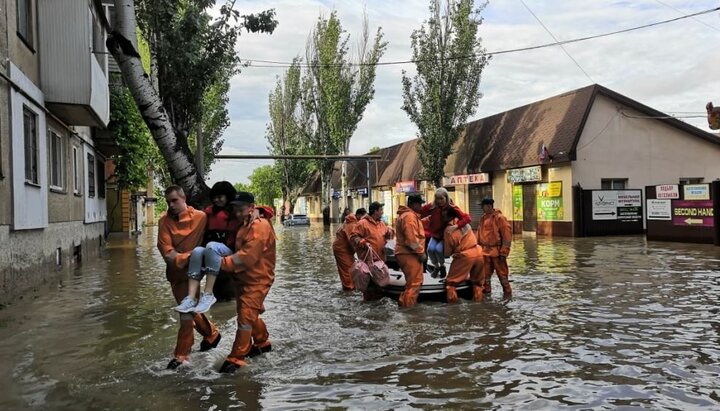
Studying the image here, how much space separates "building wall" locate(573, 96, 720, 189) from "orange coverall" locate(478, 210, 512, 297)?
54.9 ft

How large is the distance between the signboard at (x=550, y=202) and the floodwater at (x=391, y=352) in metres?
14.3

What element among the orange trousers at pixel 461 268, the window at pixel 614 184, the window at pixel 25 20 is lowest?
the orange trousers at pixel 461 268

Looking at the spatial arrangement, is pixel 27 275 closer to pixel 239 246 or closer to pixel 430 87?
pixel 239 246

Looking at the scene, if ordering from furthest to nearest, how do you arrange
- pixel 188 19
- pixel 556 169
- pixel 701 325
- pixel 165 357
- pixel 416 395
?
pixel 556 169
pixel 188 19
pixel 701 325
pixel 165 357
pixel 416 395

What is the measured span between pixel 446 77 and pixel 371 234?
23.5m

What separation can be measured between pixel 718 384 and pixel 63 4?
42.3ft

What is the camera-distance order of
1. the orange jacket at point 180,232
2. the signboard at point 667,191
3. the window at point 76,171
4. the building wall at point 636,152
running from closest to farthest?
the orange jacket at point 180,232 < the window at point 76,171 < the signboard at point 667,191 < the building wall at point 636,152

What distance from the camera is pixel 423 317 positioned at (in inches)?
331

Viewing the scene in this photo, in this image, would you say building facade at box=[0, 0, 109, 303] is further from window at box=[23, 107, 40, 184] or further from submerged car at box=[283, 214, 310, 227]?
submerged car at box=[283, 214, 310, 227]

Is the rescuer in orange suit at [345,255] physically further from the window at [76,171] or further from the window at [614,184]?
the window at [614,184]

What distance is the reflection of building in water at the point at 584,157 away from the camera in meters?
25.5

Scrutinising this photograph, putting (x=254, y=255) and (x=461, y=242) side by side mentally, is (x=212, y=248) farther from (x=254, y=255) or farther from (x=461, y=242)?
(x=461, y=242)

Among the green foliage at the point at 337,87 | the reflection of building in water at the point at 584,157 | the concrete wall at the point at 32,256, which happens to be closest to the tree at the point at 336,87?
the green foliage at the point at 337,87

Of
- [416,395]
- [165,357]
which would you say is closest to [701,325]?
[416,395]
